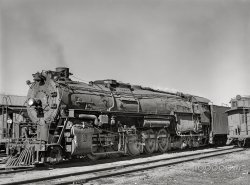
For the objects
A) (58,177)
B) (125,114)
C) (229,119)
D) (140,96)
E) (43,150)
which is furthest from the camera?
(229,119)

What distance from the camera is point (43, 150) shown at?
11.6 m

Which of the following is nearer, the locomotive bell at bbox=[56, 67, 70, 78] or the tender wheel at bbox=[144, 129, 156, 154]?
the locomotive bell at bbox=[56, 67, 70, 78]

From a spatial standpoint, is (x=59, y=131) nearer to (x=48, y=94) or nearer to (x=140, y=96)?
(x=48, y=94)

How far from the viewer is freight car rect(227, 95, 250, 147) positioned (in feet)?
65.9

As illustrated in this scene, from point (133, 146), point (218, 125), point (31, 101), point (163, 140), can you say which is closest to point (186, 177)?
point (133, 146)

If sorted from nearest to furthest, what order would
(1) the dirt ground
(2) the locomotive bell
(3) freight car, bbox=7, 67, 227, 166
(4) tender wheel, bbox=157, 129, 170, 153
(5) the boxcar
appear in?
(1) the dirt ground < (3) freight car, bbox=7, 67, 227, 166 < (2) the locomotive bell < (4) tender wheel, bbox=157, 129, 170, 153 < (5) the boxcar

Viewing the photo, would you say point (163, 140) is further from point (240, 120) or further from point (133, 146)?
point (240, 120)

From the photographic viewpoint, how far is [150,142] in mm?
16828

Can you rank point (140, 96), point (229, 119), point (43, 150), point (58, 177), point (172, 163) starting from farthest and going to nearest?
point (229, 119) < point (140, 96) < point (172, 163) < point (43, 150) < point (58, 177)

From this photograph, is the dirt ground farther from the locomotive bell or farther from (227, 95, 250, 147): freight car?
(227, 95, 250, 147): freight car

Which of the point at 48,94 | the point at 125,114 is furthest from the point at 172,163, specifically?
the point at 48,94

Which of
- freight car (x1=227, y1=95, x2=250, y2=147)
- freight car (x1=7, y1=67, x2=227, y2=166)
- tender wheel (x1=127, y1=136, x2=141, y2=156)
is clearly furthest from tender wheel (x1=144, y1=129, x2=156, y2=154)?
freight car (x1=227, y1=95, x2=250, y2=147)

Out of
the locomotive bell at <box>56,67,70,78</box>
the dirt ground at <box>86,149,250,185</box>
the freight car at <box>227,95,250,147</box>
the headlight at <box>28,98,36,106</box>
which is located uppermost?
the locomotive bell at <box>56,67,70,78</box>

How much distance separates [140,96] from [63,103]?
17.1 ft
